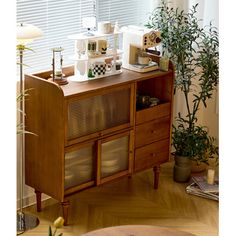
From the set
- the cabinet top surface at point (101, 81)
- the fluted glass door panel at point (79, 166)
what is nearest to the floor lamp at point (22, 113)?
the cabinet top surface at point (101, 81)

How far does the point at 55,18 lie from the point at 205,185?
157 centimetres

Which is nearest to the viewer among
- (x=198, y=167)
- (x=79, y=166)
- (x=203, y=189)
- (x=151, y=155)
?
(x=79, y=166)

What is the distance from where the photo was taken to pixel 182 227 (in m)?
3.54

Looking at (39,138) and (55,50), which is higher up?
(55,50)

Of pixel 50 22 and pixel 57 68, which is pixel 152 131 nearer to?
pixel 57 68

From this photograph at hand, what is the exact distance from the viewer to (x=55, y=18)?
12.0ft

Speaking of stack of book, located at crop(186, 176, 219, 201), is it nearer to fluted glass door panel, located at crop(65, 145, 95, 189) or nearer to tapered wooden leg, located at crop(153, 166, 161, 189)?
→ tapered wooden leg, located at crop(153, 166, 161, 189)

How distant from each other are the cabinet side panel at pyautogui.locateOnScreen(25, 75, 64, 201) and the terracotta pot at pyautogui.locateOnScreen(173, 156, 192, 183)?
3.72 ft

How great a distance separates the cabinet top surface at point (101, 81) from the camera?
327 cm

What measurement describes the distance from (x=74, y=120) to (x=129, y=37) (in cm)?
80

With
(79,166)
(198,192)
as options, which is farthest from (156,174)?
(79,166)

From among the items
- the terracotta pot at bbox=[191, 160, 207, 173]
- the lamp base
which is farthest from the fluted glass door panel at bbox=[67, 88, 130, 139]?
the terracotta pot at bbox=[191, 160, 207, 173]
